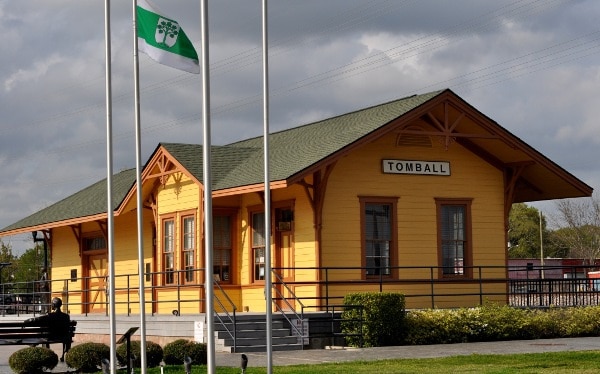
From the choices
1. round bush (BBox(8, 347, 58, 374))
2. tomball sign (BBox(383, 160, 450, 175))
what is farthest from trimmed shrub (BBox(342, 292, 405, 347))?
round bush (BBox(8, 347, 58, 374))

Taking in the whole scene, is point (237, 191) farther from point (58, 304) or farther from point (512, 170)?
point (512, 170)

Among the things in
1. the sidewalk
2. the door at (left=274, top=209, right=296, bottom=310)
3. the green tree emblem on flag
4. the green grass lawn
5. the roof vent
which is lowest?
the sidewalk

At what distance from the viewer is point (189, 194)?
30781 mm

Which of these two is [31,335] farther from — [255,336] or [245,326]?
[255,336]

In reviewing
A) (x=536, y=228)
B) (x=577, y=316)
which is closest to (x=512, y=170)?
(x=577, y=316)

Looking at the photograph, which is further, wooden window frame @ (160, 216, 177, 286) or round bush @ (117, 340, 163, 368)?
wooden window frame @ (160, 216, 177, 286)

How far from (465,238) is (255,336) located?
7.84 m

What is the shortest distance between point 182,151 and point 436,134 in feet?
23.5

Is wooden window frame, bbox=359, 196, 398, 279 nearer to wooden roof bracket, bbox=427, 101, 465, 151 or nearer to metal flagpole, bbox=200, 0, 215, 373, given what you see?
wooden roof bracket, bbox=427, 101, 465, 151

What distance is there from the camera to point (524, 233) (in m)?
97.9

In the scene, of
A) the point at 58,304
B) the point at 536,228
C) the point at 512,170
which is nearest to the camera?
the point at 58,304

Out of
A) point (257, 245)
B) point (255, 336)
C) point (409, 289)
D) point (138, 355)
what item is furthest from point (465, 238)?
point (138, 355)

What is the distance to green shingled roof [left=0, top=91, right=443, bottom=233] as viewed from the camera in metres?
27.4

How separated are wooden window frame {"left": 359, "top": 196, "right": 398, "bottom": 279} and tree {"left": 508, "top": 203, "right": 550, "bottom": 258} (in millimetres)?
69837
